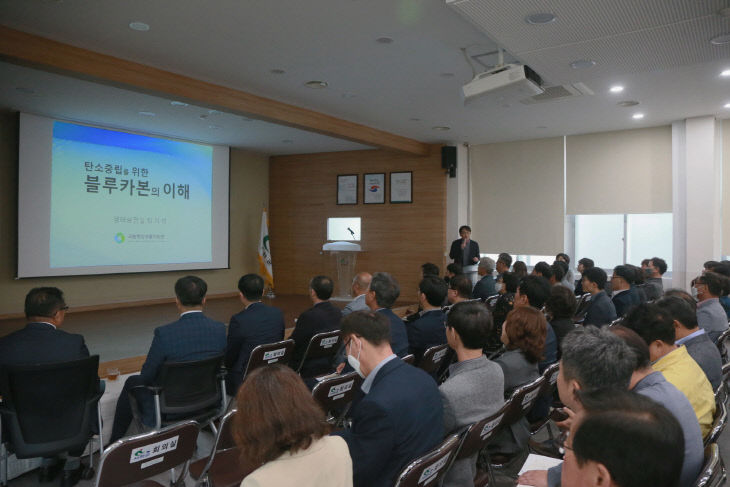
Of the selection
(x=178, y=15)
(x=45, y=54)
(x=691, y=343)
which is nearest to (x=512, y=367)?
(x=691, y=343)

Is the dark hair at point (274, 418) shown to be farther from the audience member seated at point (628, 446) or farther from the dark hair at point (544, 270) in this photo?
the dark hair at point (544, 270)

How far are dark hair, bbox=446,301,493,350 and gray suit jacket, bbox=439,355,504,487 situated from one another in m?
0.09

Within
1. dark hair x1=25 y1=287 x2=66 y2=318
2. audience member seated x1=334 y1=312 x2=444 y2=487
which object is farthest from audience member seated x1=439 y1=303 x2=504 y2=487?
dark hair x1=25 y1=287 x2=66 y2=318

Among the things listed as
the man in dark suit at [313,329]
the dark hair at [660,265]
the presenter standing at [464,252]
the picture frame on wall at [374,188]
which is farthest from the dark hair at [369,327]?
the picture frame on wall at [374,188]

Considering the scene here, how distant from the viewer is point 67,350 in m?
3.15

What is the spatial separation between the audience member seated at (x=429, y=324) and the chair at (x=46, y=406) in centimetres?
226

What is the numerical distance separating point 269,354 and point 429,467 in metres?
2.17

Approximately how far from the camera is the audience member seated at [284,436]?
4.71ft

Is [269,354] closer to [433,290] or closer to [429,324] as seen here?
[429,324]

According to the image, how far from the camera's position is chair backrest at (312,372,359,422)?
289 centimetres

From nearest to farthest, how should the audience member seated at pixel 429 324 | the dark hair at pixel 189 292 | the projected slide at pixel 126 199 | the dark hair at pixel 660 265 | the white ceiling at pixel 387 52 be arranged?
the dark hair at pixel 189 292
the white ceiling at pixel 387 52
the audience member seated at pixel 429 324
the dark hair at pixel 660 265
the projected slide at pixel 126 199

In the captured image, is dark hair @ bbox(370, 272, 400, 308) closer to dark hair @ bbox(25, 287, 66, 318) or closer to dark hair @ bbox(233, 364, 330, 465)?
dark hair @ bbox(25, 287, 66, 318)

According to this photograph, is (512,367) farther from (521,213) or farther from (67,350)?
(521,213)

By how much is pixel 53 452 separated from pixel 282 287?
930 centimetres
